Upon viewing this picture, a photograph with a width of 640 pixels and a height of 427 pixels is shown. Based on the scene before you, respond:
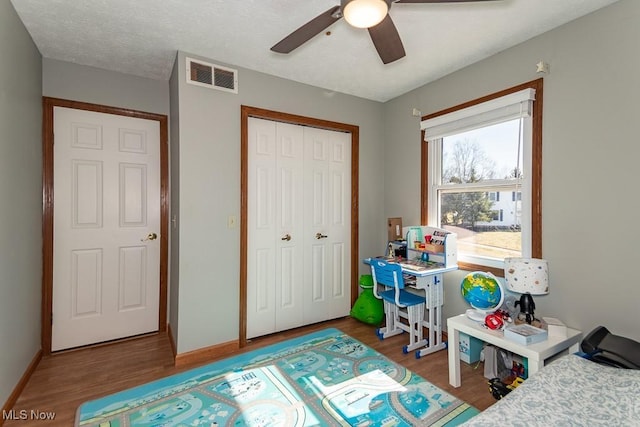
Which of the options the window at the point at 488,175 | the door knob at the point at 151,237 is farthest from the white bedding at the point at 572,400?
the door knob at the point at 151,237

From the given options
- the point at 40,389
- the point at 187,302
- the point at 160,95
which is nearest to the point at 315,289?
the point at 187,302

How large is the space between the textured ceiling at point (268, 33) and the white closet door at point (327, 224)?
759mm

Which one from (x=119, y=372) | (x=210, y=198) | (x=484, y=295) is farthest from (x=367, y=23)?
(x=119, y=372)

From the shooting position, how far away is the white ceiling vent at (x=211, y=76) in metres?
2.48

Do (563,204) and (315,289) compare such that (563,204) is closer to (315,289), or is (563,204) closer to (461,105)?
(461,105)

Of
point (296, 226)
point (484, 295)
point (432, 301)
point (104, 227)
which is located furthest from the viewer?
point (296, 226)

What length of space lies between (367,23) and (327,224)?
2.19m

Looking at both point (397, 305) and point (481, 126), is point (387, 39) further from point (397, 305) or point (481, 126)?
point (397, 305)

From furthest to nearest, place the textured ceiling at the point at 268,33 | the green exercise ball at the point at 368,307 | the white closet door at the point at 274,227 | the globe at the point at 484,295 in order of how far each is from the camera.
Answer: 1. the green exercise ball at the point at 368,307
2. the white closet door at the point at 274,227
3. the globe at the point at 484,295
4. the textured ceiling at the point at 268,33

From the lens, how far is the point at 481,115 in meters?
2.54

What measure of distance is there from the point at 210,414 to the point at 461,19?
304 cm

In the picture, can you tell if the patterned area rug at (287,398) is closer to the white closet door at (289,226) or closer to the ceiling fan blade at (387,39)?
the white closet door at (289,226)

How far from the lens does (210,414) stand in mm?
1864

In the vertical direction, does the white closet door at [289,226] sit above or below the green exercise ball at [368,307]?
above
